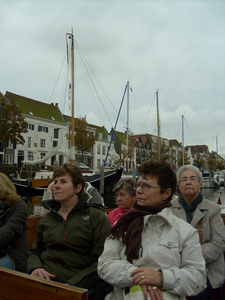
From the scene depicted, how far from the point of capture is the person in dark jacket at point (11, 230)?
9.09 ft

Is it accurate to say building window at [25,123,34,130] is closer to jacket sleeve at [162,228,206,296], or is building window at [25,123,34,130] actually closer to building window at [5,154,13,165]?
building window at [5,154,13,165]

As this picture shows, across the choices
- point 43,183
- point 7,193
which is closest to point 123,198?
point 7,193

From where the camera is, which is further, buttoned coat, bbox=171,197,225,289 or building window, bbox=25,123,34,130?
building window, bbox=25,123,34,130

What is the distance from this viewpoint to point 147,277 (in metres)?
1.69

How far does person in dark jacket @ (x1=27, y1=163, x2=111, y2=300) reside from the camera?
7.75 feet

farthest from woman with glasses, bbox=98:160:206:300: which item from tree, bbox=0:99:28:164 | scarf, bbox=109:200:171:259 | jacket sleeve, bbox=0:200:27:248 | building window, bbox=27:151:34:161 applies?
building window, bbox=27:151:34:161

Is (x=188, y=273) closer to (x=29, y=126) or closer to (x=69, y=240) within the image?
(x=69, y=240)

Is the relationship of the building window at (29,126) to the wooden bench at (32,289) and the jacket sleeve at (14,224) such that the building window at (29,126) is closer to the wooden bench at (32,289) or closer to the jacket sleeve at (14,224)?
the jacket sleeve at (14,224)

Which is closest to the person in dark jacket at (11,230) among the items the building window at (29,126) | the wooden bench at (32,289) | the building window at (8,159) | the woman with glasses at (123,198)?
the wooden bench at (32,289)

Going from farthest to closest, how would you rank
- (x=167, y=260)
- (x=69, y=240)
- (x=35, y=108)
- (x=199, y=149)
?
(x=199, y=149), (x=35, y=108), (x=69, y=240), (x=167, y=260)

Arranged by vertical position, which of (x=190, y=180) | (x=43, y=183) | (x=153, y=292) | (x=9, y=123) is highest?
(x=9, y=123)

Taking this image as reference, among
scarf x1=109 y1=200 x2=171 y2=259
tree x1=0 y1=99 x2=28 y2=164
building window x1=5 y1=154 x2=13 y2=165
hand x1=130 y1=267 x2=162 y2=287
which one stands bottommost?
hand x1=130 y1=267 x2=162 y2=287

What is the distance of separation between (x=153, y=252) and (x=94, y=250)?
2.73 feet

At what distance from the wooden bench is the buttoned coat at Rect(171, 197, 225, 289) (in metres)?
1.44
